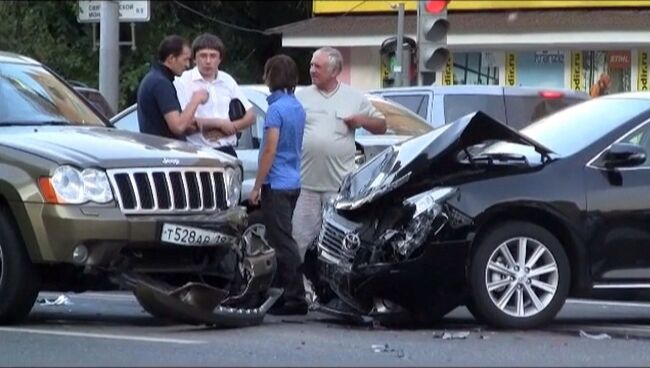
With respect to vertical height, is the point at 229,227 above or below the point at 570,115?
below

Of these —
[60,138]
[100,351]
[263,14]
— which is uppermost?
[263,14]

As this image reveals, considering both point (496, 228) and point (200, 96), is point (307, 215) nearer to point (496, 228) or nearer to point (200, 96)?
point (200, 96)

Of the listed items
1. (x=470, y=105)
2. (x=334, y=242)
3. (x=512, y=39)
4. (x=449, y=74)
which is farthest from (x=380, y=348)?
(x=449, y=74)

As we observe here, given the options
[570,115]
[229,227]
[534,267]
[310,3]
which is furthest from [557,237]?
[310,3]

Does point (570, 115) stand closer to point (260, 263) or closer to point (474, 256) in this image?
point (474, 256)

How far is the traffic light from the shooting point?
17.6 meters

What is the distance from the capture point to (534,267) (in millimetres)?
10484

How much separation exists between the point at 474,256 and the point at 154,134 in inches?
107

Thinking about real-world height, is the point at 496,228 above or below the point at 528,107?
below

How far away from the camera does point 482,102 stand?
1698cm

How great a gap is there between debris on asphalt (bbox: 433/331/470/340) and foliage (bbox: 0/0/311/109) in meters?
19.1

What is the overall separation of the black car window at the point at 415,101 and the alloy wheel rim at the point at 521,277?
6524 millimetres

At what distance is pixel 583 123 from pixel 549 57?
16.7m

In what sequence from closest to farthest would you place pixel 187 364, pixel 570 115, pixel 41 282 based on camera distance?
pixel 187 364
pixel 41 282
pixel 570 115
